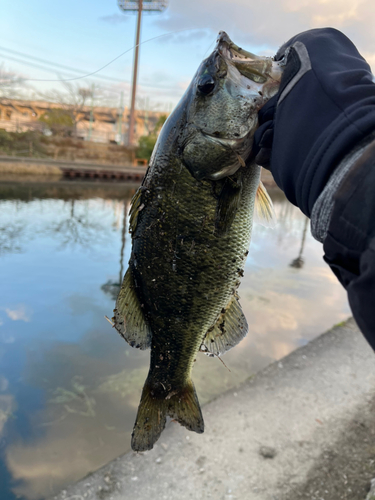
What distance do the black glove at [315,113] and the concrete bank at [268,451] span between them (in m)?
2.85

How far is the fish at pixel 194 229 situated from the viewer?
1.36m

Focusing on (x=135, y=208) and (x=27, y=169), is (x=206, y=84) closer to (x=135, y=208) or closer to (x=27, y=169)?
(x=135, y=208)

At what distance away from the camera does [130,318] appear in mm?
1730

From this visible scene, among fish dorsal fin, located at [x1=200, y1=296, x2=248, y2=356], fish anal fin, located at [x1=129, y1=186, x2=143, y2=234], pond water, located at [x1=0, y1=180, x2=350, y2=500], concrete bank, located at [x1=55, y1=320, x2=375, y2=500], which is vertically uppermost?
fish anal fin, located at [x1=129, y1=186, x2=143, y2=234]

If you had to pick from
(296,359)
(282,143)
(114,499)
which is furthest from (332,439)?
(282,143)

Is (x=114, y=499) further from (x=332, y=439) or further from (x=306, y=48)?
(x=306, y=48)

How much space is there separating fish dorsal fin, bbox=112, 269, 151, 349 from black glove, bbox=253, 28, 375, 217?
0.88 meters

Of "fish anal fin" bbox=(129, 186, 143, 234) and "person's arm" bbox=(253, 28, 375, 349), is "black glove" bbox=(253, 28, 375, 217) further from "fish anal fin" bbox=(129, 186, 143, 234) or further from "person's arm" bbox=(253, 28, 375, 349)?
"fish anal fin" bbox=(129, 186, 143, 234)

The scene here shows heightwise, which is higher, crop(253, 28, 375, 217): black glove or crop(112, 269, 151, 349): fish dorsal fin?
crop(253, 28, 375, 217): black glove

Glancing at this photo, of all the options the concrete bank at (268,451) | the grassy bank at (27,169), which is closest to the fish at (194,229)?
the concrete bank at (268,451)

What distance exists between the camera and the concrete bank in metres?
→ 2.96

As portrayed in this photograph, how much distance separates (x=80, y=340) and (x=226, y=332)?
11.9 ft

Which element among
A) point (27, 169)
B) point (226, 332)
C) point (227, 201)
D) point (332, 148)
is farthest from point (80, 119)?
point (332, 148)

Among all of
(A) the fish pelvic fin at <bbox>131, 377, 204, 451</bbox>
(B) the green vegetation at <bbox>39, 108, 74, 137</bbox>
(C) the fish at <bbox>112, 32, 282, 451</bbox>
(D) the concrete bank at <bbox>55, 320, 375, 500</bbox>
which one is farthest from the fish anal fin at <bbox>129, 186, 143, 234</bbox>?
(B) the green vegetation at <bbox>39, 108, 74, 137</bbox>
